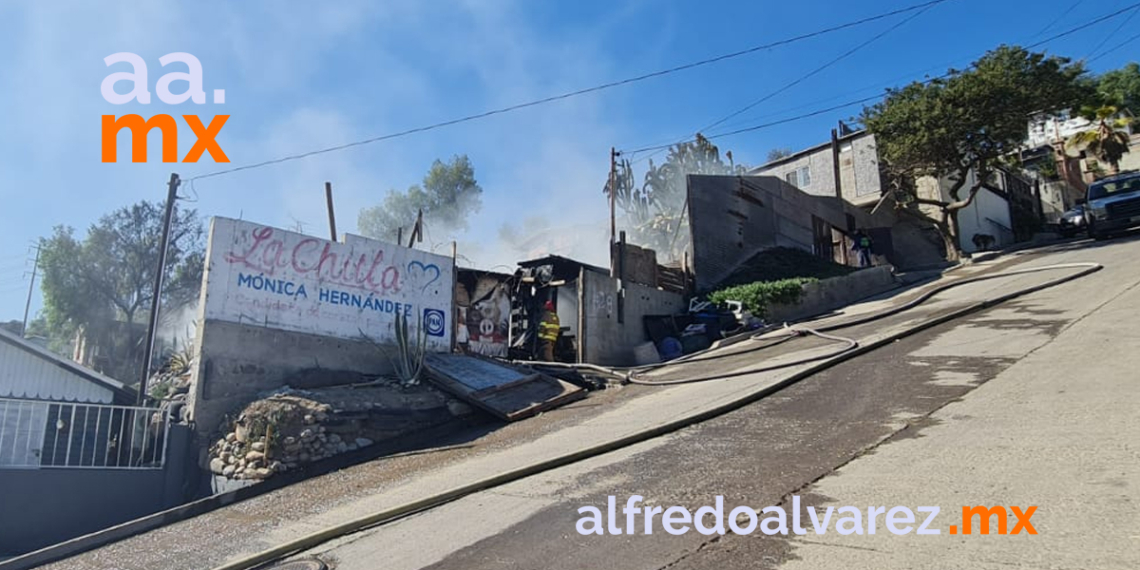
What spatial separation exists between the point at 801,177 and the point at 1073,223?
454 inches

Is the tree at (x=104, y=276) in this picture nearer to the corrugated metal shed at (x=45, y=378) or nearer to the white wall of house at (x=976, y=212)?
the corrugated metal shed at (x=45, y=378)

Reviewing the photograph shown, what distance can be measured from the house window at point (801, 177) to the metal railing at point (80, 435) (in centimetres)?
3006

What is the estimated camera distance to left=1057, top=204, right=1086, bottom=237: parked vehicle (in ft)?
82.7

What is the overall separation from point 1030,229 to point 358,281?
3573 cm

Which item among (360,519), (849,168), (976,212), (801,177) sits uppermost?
(801,177)

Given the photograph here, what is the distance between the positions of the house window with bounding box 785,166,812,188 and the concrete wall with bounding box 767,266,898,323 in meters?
10.3

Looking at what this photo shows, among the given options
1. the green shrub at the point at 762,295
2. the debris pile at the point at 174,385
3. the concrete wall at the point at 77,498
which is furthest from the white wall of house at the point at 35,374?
the green shrub at the point at 762,295

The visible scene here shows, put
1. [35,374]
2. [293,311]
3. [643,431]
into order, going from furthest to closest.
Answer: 1. [35,374]
2. [293,311]
3. [643,431]

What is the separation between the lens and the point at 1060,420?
18.3ft

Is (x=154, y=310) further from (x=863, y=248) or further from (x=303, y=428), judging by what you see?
(x=863, y=248)

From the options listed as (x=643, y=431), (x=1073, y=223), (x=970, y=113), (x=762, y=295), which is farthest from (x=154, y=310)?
(x=1073, y=223)

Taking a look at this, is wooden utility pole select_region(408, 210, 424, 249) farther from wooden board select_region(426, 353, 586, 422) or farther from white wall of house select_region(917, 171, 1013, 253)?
white wall of house select_region(917, 171, 1013, 253)

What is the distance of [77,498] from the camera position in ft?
30.1

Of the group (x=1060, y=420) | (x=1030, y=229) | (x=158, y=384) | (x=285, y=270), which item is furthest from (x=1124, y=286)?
(x=1030, y=229)
